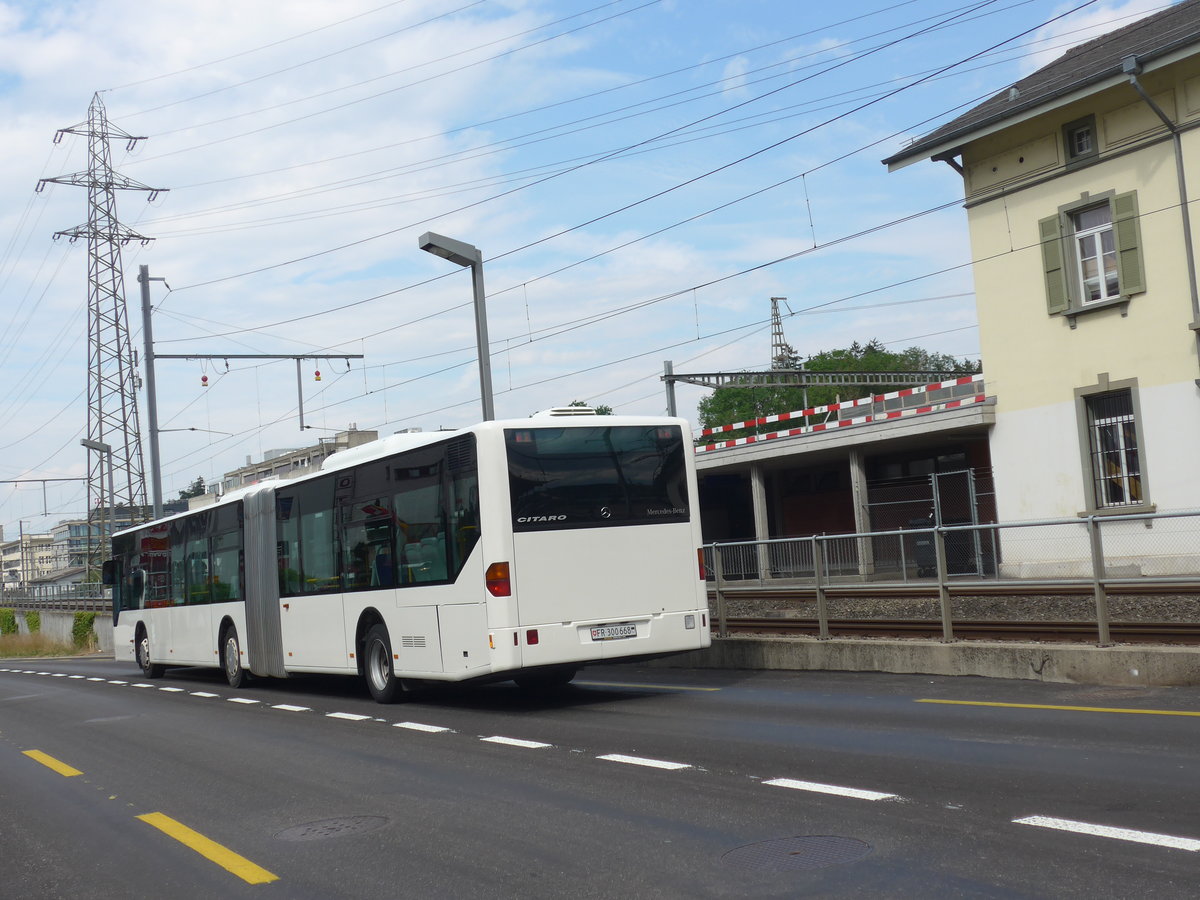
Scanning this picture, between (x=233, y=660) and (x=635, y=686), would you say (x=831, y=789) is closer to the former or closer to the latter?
(x=635, y=686)

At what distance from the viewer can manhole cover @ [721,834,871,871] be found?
19.0ft

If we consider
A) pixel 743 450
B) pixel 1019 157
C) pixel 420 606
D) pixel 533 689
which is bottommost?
Result: pixel 533 689

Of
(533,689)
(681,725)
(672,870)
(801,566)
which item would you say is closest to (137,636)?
(533,689)

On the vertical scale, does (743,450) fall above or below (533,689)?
above

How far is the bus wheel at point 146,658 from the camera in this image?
25.0 meters

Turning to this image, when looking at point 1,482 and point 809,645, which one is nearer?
point 809,645

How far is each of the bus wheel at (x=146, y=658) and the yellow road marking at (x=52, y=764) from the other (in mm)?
12604

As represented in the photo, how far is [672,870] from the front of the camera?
228 inches

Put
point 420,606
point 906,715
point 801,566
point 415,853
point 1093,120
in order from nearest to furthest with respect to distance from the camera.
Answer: point 415,853 → point 906,715 → point 420,606 → point 801,566 → point 1093,120

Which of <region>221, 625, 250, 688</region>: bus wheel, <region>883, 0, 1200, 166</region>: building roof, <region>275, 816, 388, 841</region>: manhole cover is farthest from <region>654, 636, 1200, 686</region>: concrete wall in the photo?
<region>883, 0, 1200, 166</region>: building roof

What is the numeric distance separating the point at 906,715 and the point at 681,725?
6.05ft

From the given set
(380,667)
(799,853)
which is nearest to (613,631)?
(380,667)

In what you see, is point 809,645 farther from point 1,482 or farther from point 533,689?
point 1,482

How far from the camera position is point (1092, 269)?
2639 cm
